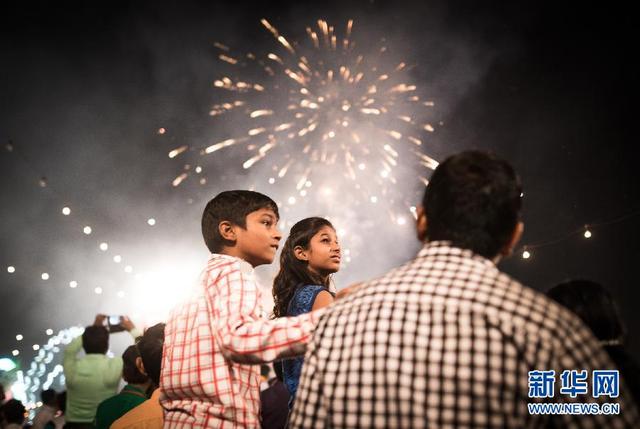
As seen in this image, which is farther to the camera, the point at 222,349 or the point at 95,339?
the point at 95,339

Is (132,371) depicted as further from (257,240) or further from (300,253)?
(257,240)

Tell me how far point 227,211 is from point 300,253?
120cm

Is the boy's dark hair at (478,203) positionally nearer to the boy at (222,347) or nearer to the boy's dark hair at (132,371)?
the boy at (222,347)

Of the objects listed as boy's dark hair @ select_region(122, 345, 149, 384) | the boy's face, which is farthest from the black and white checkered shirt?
boy's dark hair @ select_region(122, 345, 149, 384)

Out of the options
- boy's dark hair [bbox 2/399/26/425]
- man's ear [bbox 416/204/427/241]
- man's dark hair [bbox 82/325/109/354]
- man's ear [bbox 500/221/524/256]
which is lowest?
boy's dark hair [bbox 2/399/26/425]

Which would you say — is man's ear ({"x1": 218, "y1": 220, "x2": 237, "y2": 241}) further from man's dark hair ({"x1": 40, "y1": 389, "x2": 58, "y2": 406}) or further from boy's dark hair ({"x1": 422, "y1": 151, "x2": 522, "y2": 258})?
man's dark hair ({"x1": 40, "y1": 389, "x2": 58, "y2": 406})

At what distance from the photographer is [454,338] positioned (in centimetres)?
137

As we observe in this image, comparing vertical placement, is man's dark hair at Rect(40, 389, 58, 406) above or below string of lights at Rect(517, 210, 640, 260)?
below

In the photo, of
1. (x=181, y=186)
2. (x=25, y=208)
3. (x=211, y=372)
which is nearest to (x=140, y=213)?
(x=181, y=186)

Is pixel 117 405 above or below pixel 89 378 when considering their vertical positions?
below

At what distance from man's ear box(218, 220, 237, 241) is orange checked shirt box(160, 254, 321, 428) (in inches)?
9.5

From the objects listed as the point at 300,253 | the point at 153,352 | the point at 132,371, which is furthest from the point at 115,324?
the point at 300,253

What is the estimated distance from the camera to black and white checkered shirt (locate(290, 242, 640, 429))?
130 centimetres

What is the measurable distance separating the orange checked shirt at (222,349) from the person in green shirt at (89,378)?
3.68 metres
